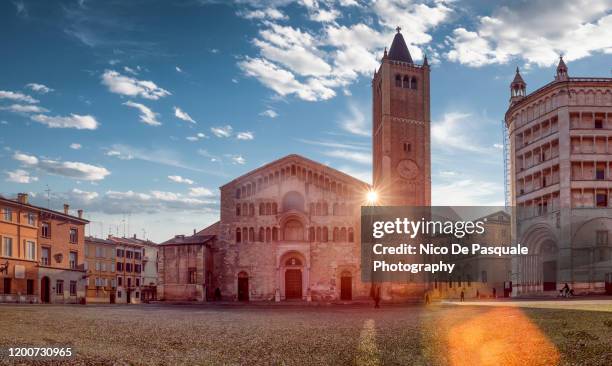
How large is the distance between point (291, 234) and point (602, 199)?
3246cm

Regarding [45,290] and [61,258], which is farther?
[61,258]

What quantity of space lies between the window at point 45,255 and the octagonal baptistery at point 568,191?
51.4 metres

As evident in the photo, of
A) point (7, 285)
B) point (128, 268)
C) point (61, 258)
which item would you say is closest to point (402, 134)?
point (61, 258)

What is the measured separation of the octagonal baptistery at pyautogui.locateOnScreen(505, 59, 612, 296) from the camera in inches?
2351

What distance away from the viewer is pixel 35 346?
14836 mm

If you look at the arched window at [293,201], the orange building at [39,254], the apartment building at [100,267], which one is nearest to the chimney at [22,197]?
the orange building at [39,254]

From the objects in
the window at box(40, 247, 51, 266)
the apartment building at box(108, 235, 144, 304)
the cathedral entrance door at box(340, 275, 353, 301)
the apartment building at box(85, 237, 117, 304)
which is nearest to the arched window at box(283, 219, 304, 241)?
the cathedral entrance door at box(340, 275, 353, 301)

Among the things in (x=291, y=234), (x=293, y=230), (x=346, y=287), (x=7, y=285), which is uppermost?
(x=293, y=230)

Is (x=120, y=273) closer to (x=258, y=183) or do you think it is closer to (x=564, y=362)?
(x=258, y=183)

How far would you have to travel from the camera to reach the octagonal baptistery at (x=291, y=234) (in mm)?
57969

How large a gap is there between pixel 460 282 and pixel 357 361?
8909cm

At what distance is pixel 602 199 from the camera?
61.3m

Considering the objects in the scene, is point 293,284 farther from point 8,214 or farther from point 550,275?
point 550,275

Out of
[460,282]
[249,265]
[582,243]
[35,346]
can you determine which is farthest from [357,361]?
[460,282]
